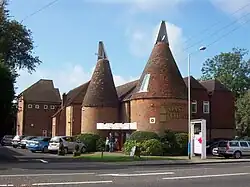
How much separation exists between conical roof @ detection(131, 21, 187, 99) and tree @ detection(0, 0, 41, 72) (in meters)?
11.7

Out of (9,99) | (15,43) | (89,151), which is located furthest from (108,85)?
(9,99)

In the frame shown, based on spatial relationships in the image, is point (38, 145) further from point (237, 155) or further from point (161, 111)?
point (237, 155)

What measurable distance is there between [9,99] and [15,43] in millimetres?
11896

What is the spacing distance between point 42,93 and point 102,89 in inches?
1309

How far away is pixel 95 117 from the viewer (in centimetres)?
5356

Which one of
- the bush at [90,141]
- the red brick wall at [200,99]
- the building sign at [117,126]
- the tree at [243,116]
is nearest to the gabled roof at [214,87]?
the red brick wall at [200,99]

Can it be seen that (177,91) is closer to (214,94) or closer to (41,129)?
(214,94)

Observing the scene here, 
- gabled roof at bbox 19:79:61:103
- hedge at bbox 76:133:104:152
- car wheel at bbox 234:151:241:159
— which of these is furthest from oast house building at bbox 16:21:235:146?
gabled roof at bbox 19:79:61:103

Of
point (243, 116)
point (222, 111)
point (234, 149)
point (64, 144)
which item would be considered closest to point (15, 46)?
point (64, 144)

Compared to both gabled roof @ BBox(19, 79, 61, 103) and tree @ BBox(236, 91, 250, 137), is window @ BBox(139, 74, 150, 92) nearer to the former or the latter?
tree @ BBox(236, 91, 250, 137)

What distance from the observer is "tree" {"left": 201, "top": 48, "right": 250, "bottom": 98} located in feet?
280

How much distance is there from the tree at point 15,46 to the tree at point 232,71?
162 feet

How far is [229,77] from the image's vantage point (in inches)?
3383

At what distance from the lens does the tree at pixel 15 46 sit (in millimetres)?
34688
